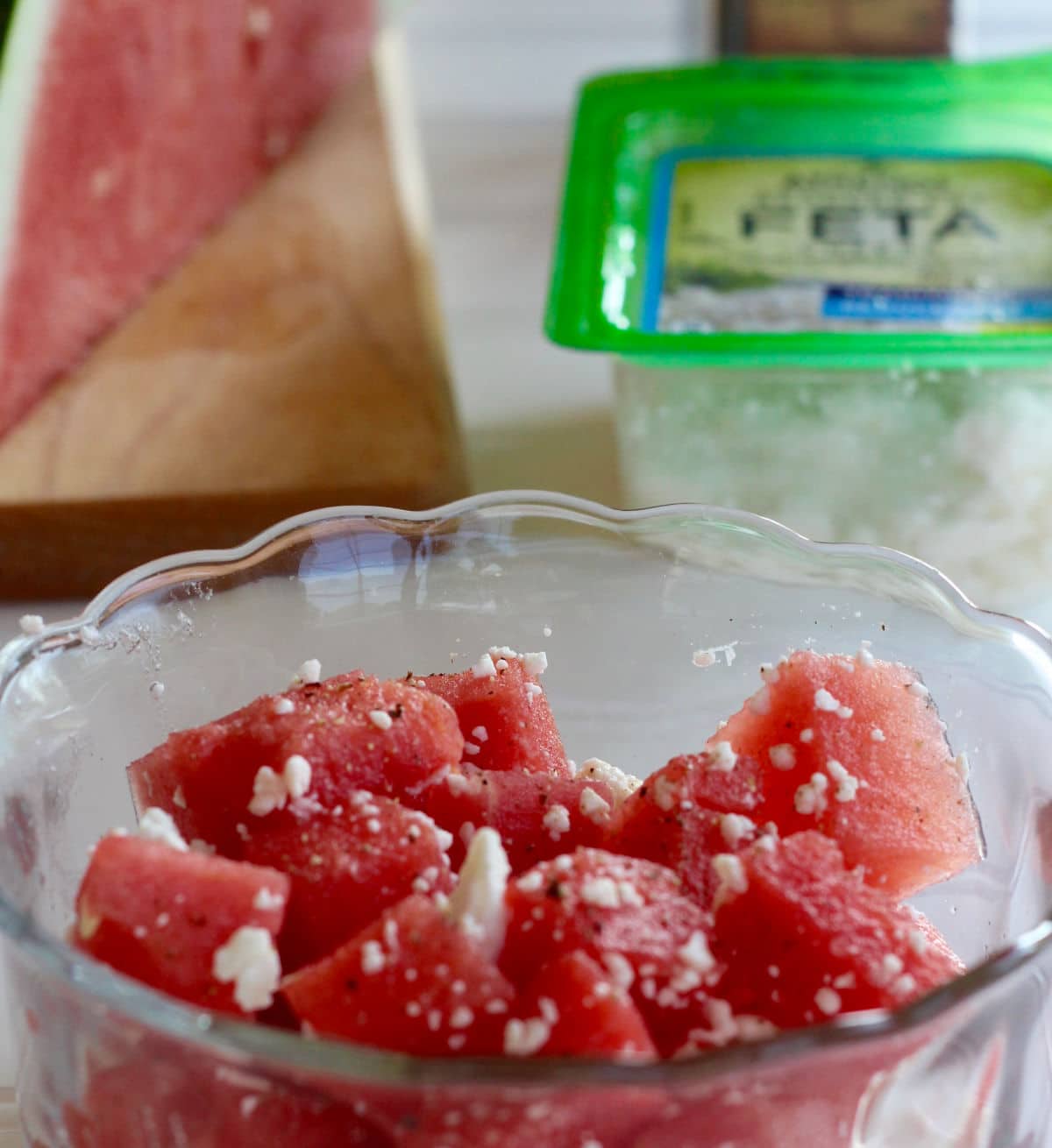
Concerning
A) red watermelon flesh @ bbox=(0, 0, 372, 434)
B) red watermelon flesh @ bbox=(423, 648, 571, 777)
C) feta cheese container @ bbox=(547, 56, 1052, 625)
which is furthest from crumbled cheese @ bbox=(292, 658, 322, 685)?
red watermelon flesh @ bbox=(0, 0, 372, 434)

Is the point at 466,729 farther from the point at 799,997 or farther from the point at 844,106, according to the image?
the point at 844,106

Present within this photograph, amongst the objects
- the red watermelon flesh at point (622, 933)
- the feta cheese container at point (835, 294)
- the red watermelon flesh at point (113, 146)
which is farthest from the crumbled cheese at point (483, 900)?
the red watermelon flesh at point (113, 146)

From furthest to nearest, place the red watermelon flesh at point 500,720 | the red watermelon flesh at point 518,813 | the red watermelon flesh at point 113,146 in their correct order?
1. the red watermelon flesh at point 113,146
2. the red watermelon flesh at point 500,720
3. the red watermelon flesh at point 518,813

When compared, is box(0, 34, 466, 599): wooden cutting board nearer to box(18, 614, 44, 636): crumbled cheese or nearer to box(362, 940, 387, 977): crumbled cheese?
box(18, 614, 44, 636): crumbled cheese

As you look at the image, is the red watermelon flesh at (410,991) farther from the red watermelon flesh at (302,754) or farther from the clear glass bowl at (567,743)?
the red watermelon flesh at (302,754)

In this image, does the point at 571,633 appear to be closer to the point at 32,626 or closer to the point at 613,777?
the point at 613,777
